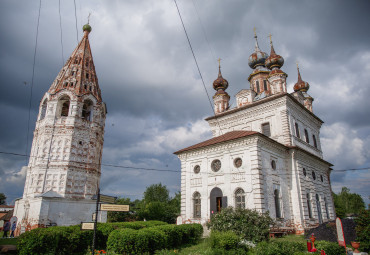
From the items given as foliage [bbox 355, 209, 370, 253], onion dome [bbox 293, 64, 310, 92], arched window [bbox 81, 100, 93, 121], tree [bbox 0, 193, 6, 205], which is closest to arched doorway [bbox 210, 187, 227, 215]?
foliage [bbox 355, 209, 370, 253]

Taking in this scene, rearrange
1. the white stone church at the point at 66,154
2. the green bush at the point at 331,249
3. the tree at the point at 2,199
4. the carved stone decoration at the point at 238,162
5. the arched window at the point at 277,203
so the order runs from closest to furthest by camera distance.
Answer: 1. the green bush at the point at 331,249
2. the arched window at the point at 277,203
3. the carved stone decoration at the point at 238,162
4. the white stone church at the point at 66,154
5. the tree at the point at 2,199

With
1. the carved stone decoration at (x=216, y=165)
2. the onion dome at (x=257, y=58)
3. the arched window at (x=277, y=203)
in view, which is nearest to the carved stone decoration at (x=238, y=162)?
the carved stone decoration at (x=216, y=165)

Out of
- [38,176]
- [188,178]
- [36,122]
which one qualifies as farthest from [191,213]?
[36,122]

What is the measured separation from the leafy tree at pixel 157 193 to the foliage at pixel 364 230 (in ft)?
143

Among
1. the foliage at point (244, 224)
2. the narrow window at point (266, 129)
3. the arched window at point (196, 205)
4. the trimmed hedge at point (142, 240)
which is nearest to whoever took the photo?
the trimmed hedge at point (142, 240)

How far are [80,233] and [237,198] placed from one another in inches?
454

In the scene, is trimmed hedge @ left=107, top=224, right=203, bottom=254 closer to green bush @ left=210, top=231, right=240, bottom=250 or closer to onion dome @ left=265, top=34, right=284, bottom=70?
green bush @ left=210, top=231, right=240, bottom=250

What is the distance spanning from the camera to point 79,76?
95.1 feet

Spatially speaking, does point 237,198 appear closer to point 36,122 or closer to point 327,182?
point 327,182

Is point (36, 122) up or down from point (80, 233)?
up

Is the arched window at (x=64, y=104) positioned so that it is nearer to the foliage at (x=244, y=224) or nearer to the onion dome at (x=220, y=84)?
the onion dome at (x=220, y=84)

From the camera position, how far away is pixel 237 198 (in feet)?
62.1

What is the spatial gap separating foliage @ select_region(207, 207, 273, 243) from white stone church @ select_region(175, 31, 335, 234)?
3868 mm

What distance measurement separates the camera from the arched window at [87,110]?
29.0 metres
